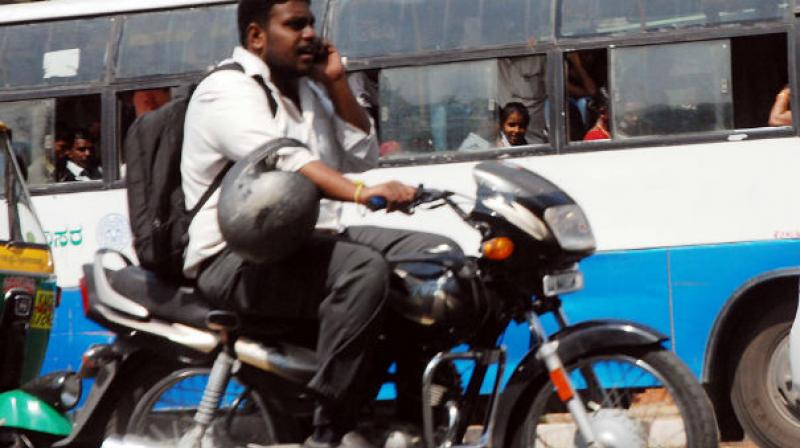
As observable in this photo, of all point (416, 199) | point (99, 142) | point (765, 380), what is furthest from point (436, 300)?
point (99, 142)

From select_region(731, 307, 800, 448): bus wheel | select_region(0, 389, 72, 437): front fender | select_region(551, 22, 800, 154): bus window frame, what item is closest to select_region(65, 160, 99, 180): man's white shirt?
select_region(551, 22, 800, 154): bus window frame

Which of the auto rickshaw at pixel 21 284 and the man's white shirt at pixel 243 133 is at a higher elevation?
the man's white shirt at pixel 243 133

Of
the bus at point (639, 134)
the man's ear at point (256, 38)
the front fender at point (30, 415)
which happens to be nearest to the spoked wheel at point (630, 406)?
the man's ear at point (256, 38)

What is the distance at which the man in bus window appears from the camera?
4902 millimetres

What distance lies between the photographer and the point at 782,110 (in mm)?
8164

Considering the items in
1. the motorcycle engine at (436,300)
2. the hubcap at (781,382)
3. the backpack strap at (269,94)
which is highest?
the backpack strap at (269,94)

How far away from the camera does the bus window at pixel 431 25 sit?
8609 mm

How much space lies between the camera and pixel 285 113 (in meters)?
5.19

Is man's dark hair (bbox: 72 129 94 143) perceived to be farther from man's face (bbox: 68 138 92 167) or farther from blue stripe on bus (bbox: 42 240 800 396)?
blue stripe on bus (bbox: 42 240 800 396)

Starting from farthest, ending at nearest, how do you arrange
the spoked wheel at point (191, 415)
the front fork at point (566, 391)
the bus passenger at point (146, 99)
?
the bus passenger at point (146, 99) → the spoked wheel at point (191, 415) → the front fork at point (566, 391)

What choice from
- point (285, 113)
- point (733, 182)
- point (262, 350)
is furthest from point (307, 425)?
point (733, 182)

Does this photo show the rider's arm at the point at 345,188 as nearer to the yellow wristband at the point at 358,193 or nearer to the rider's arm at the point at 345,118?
the yellow wristband at the point at 358,193

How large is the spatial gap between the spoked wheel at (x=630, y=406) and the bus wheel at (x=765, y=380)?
350cm

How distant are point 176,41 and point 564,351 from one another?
487 centimetres
